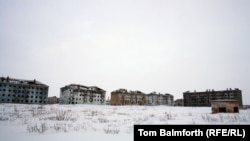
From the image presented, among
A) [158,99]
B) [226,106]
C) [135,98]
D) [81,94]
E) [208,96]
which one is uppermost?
[81,94]

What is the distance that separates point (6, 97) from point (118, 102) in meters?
44.2

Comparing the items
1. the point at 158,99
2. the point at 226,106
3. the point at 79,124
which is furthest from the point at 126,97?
the point at 79,124

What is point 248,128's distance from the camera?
16.7ft

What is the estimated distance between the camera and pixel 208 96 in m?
94.6

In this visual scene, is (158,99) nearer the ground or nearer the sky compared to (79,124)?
nearer the ground

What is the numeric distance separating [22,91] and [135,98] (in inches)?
1997

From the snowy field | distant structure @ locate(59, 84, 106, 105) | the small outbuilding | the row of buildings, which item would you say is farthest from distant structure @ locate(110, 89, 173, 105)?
the snowy field

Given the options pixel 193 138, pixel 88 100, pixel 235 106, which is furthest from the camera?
pixel 88 100

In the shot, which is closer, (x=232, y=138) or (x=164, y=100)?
(x=232, y=138)

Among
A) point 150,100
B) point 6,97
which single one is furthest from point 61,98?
point 150,100

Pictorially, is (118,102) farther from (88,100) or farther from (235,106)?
(235,106)

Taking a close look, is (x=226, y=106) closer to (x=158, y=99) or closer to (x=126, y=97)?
(x=126, y=97)

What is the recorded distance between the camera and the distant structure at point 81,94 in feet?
254

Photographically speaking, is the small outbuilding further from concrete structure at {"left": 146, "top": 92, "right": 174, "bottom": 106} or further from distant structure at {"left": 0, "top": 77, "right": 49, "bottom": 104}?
concrete structure at {"left": 146, "top": 92, "right": 174, "bottom": 106}
